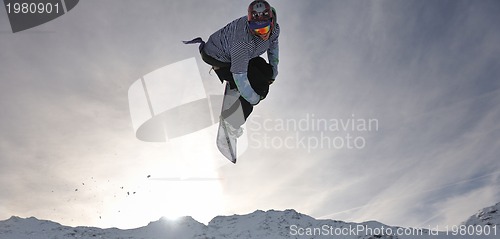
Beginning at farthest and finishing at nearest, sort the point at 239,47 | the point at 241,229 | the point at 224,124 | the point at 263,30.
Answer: the point at 241,229 → the point at 224,124 → the point at 239,47 → the point at 263,30

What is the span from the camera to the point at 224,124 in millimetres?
8461

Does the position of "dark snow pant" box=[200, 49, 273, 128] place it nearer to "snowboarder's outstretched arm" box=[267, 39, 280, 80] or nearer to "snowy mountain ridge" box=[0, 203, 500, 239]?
"snowboarder's outstretched arm" box=[267, 39, 280, 80]

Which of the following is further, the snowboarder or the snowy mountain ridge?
the snowy mountain ridge

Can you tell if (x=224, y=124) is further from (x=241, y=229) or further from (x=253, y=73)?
(x=241, y=229)

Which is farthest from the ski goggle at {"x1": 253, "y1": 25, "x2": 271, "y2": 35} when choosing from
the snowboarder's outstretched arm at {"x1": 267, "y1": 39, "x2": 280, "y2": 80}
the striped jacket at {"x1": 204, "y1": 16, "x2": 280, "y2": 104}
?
the snowboarder's outstretched arm at {"x1": 267, "y1": 39, "x2": 280, "y2": 80}

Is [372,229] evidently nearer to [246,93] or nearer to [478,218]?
[478,218]

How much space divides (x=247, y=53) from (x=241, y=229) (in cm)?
7227

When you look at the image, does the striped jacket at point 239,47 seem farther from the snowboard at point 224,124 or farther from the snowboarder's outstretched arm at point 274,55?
the snowboard at point 224,124

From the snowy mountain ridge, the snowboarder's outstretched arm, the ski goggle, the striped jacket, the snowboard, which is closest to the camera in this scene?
the ski goggle

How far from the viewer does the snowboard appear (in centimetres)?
784

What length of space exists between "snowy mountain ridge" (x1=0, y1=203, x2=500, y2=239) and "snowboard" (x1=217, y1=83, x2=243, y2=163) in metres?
54.5

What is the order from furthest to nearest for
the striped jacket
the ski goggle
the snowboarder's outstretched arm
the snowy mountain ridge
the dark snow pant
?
the snowy mountain ridge → the snowboarder's outstretched arm → the dark snow pant → the striped jacket → the ski goggle

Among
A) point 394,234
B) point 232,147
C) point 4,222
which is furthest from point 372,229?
point 4,222

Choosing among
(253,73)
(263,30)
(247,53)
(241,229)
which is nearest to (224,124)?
(253,73)
